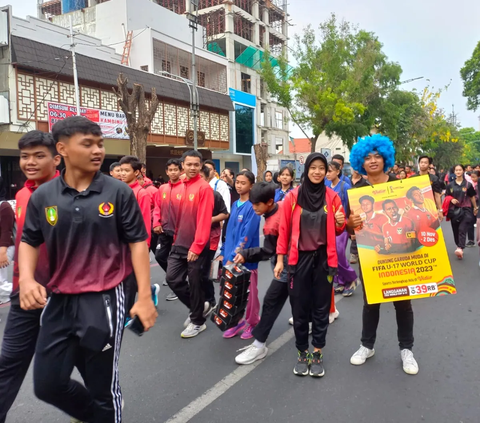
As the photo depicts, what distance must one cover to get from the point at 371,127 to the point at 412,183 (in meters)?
25.9

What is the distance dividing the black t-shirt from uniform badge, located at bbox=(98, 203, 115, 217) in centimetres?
163

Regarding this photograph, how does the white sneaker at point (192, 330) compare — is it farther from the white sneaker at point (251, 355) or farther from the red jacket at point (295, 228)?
the red jacket at point (295, 228)

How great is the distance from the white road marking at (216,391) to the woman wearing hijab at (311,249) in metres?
0.42

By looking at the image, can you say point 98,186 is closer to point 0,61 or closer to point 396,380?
point 396,380

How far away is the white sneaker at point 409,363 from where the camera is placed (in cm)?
320

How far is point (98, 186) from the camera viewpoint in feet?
6.88

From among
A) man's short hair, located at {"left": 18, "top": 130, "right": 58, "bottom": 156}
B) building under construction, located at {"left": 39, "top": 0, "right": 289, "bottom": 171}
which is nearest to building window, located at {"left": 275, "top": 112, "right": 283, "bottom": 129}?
building under construction, located at {"left": 39, "top": 0, "right": 289, "bottom": 171}

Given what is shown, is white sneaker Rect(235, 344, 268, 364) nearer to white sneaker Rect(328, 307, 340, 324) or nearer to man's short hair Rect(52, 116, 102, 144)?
white sneaker Rect(328, 307, 340, 324)

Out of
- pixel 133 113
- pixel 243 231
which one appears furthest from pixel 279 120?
pixel 243 231

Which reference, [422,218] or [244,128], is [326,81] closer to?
[244,128]

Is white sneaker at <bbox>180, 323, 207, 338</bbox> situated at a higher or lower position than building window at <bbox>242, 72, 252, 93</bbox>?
lower

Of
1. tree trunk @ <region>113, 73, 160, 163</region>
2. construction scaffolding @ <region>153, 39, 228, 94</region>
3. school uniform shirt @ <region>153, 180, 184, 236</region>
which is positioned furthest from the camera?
construction scaffolding @ <region>153, 39, 228, 94</region>

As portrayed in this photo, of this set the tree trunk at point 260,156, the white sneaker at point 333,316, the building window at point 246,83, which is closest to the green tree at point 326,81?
the tree trunk at point 260,156

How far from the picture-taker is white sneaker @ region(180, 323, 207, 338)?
412cm
